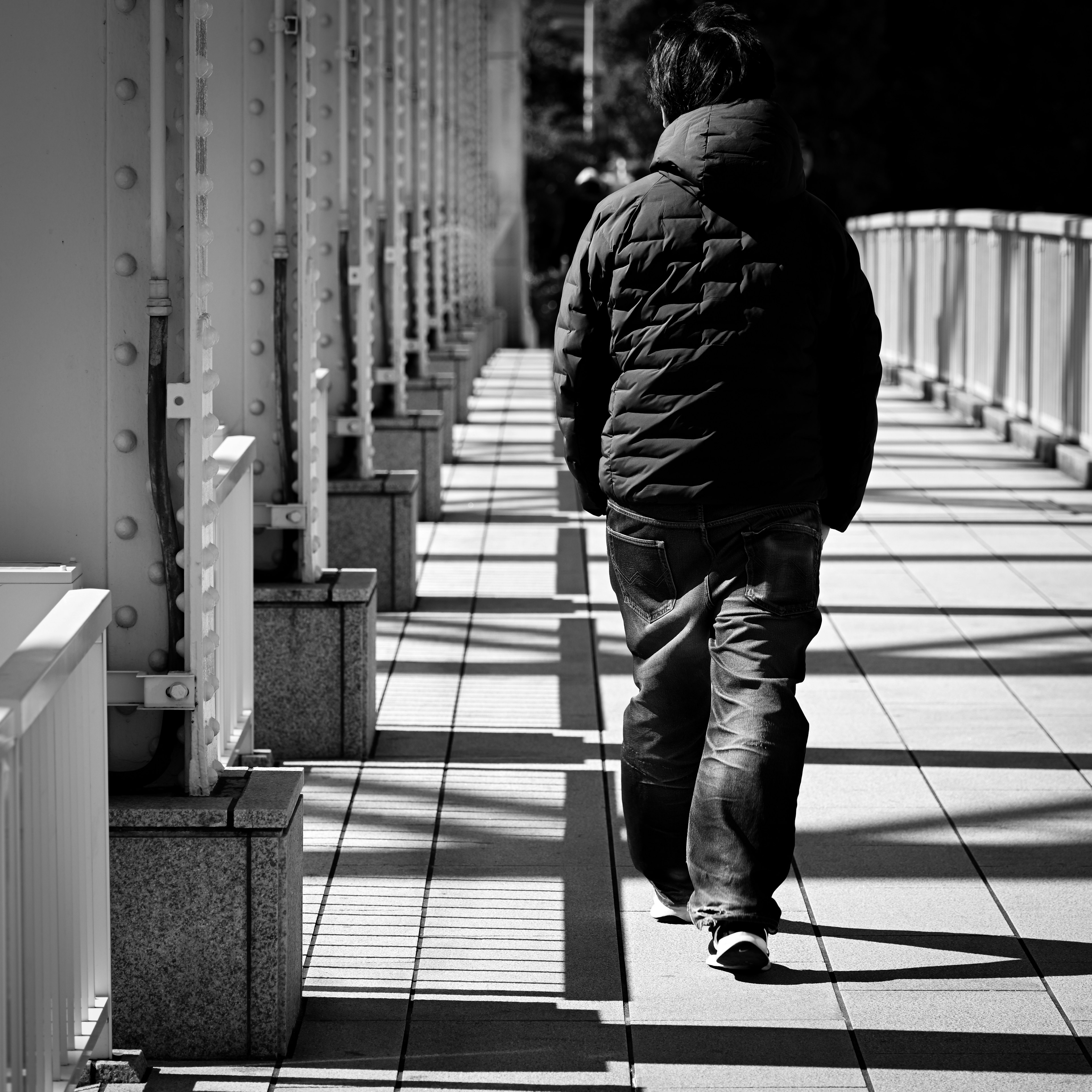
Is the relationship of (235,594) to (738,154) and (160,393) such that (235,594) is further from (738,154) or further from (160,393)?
(738,154)

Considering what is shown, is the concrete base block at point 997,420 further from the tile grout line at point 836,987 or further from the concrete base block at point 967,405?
the tile grout line at point 836,987

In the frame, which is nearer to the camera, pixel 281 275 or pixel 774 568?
pixel 774 568

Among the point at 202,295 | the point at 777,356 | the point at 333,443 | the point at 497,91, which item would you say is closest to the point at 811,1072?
the point at 777,356

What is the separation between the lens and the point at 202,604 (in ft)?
11.8

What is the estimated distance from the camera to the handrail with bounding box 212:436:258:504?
4.13 meters

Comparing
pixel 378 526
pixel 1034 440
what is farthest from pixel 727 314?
pixel 1034 440

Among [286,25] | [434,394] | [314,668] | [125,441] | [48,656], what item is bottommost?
[314,668]

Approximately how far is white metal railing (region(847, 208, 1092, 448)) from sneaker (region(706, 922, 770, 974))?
8.15 m

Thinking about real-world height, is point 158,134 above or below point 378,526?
above

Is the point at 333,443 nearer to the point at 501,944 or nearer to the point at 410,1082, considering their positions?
the point at 501,944

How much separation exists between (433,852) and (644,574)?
3.84ft

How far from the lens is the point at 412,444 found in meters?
9.45

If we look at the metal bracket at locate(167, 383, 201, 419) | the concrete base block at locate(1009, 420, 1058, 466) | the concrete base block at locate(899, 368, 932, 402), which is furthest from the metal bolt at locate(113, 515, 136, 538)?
the concrete base block at locate(899, 368, 932, 402)

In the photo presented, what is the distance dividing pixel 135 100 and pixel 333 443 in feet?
12.9
